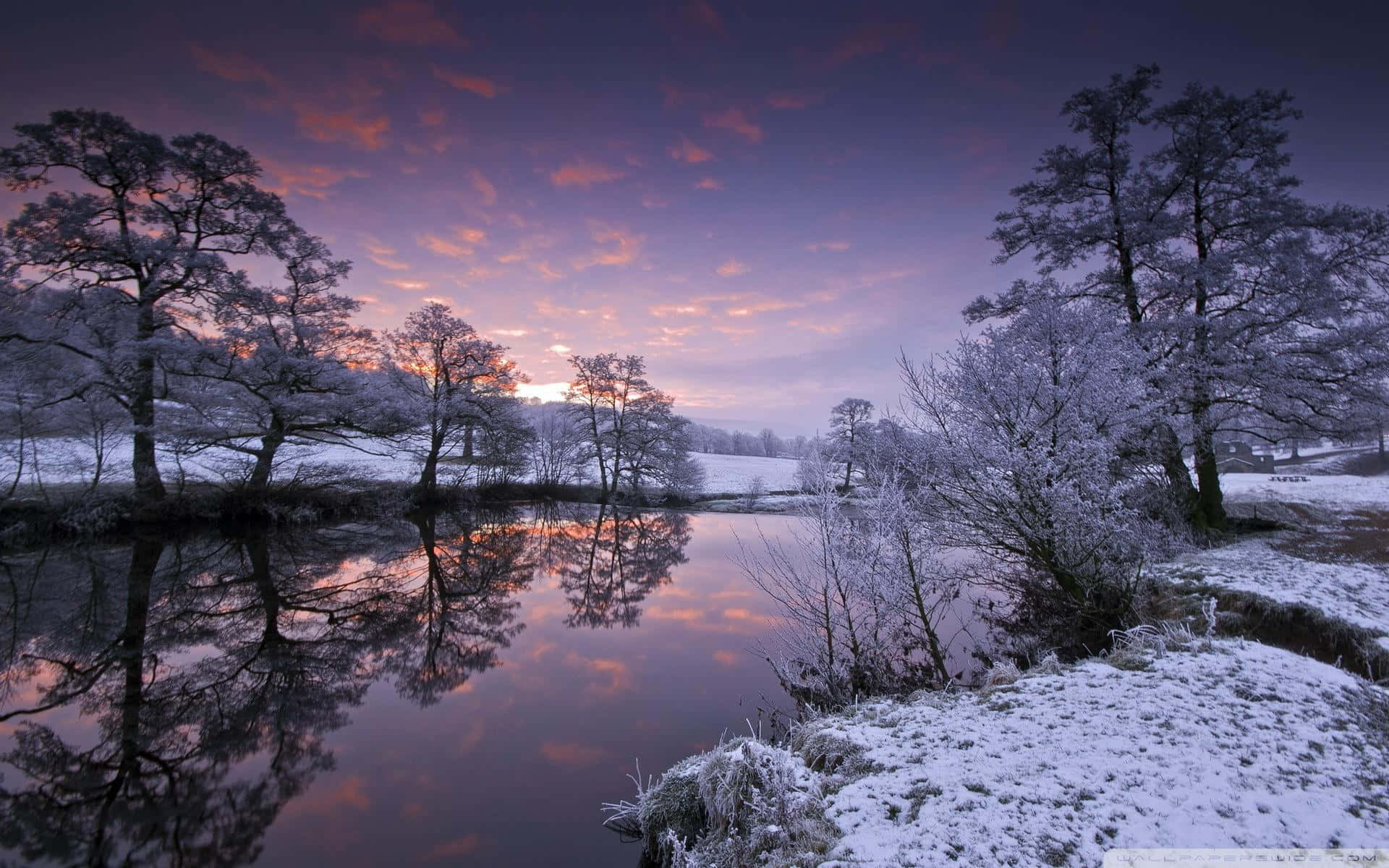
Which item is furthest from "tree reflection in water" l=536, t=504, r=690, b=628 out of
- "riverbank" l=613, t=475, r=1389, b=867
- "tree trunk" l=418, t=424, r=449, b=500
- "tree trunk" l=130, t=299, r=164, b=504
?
"tree trunk" l=130, t=299, r=164, b=504

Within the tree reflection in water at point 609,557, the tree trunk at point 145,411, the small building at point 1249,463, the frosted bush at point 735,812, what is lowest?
the tree reflection in water at point 609,557

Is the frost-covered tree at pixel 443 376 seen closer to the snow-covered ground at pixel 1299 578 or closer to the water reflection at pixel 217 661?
the water reflection at pixel 217 661

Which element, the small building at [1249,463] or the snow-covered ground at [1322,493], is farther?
the small building at [1249,463]

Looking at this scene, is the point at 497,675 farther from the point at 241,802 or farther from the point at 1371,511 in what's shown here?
the point at 1371,511

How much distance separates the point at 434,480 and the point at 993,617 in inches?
1015

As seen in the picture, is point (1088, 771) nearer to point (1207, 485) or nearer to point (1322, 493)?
point (1207, 485)

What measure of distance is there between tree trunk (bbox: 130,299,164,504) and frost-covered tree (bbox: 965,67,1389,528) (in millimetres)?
27199

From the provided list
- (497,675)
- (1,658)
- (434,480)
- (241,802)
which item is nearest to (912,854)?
(241,802)

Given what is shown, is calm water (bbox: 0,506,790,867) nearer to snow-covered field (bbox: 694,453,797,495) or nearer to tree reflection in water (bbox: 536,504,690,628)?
tree reflection in water (bbox: 536,504,690,628)

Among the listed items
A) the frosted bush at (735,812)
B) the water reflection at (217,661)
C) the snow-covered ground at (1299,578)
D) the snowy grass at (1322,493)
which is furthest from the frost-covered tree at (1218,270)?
the water reflection at (217,661)

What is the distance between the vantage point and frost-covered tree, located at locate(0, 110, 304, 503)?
1405 cm

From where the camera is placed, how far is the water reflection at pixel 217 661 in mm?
4621

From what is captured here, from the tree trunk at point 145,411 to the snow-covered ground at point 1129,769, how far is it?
858 inches

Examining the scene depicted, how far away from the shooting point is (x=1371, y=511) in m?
15.1
